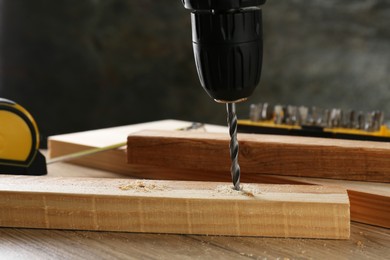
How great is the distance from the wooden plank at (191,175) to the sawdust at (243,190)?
0.11m

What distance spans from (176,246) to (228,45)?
0.80 feet

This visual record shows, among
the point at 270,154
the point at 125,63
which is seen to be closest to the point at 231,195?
the point at 270,154

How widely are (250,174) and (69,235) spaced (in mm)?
303

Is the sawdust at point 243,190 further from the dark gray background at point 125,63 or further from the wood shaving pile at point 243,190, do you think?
the dark gray background at point 125,63

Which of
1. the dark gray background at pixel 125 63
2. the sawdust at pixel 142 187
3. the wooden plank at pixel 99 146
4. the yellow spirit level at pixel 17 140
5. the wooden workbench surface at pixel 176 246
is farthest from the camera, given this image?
the dark gray background at pixel 125 63

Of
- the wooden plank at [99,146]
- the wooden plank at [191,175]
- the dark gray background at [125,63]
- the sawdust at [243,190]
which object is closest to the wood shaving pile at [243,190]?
the sawdust at [243,190]

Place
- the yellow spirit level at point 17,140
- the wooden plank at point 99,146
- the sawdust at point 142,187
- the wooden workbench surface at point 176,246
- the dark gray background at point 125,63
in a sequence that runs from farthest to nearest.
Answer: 1. the dark gray background at point 125,63
2. the wooden plank at point 99,146
3. the yellow spirit level at point 17,140
4. the sawdust at point 142,187
5. the wooden workbench surface at point 176,246

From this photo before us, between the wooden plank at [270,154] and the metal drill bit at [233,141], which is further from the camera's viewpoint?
the wooden plank at [270,154]

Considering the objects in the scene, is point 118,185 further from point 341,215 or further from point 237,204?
point 341,215

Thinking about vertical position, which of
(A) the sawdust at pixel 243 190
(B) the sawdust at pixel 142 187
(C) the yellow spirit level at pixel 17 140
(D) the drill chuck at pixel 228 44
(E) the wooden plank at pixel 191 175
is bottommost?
(E) the wooden plank at pixel 191 175

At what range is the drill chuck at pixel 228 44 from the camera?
0.66 meters

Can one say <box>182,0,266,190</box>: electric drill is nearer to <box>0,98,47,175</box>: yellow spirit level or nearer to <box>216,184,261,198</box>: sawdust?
<box>216,184,261,198</box>: sawdust

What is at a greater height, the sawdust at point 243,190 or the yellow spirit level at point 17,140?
the yellow spirit level at point 17,140

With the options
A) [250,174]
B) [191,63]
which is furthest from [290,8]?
[250,174]
